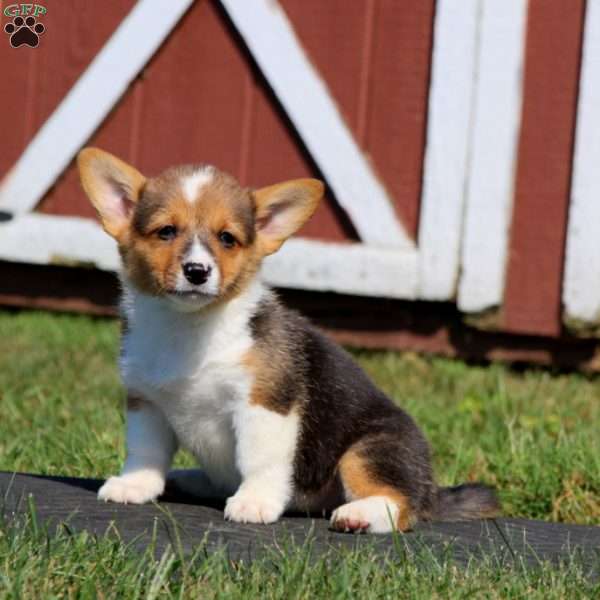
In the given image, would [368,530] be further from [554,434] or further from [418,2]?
[418,2]

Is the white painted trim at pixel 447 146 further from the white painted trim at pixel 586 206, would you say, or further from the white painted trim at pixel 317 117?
the white painted trim at pixel 586 206

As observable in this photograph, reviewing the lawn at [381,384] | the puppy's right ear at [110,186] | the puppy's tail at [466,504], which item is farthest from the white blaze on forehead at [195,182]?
the puppy's tail at [466,504]


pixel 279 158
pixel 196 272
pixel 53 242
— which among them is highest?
pixel 279 158

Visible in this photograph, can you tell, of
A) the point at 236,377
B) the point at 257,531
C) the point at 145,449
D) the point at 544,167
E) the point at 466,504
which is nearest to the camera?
the point at 257,531

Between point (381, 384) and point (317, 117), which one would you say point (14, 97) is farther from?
point (381, 384)

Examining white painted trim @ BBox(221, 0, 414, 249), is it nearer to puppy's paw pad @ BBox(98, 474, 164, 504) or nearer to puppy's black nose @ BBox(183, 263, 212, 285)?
puppy's paw pad @ BBox(98, 474, 164, 504)

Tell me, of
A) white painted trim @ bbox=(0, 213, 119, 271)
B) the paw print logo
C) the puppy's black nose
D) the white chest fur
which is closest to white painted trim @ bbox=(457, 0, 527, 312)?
white painted trim @ bbox=(0, 213, 119, 271)

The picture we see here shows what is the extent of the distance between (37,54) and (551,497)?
4631 mm

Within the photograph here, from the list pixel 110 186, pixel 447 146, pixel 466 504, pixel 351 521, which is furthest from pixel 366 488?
pixel 447 146

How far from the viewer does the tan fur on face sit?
15.2ft

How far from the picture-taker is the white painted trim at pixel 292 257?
831cm

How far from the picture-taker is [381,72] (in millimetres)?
8359

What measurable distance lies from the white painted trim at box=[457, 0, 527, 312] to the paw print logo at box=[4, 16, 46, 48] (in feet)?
9.01

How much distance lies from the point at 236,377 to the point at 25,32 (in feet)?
15.1
